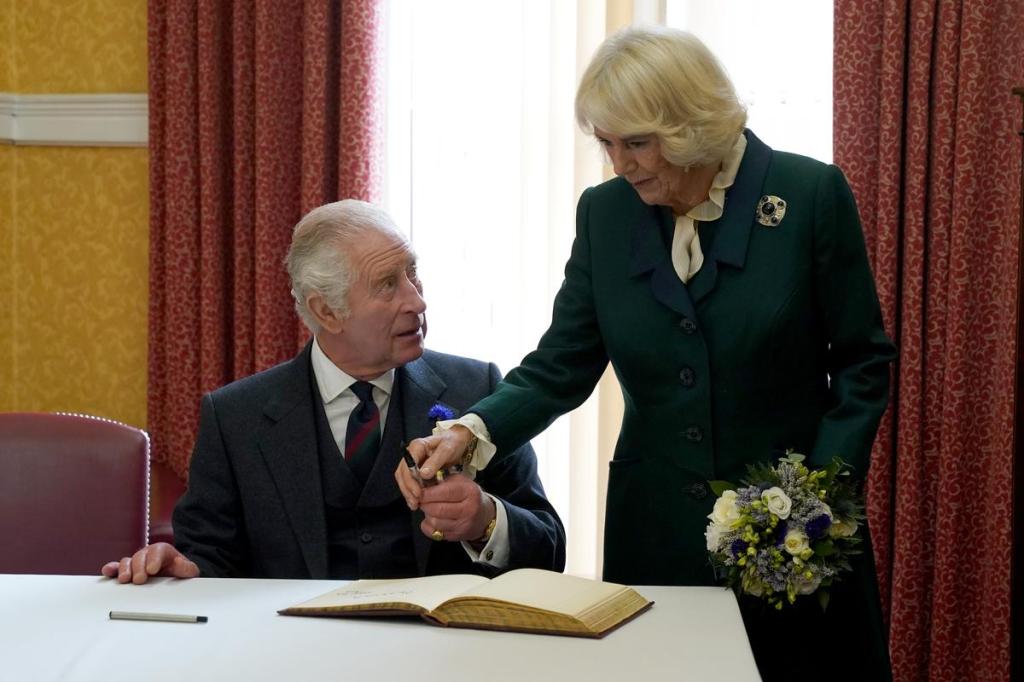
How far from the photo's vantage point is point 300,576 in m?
2.46

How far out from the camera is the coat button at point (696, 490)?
2176 mm

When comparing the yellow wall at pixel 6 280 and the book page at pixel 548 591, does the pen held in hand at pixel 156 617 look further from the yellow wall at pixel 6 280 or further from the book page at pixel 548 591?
the yellow wall at pixel 6 280

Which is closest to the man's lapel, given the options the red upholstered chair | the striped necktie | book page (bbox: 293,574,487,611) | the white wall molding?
book page (bbox: 293,574,487,611)

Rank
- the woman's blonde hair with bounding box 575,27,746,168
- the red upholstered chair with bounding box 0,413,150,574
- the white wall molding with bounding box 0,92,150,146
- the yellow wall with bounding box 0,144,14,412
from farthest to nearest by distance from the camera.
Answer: the yellow wall with bounding box 0,144,14,412
the white wall molding with bounding box 0,92,150,146
the red upholstered chair with bounding box 0,413,150,574
the woman's blonde hair with bounding box 575,27,746,168

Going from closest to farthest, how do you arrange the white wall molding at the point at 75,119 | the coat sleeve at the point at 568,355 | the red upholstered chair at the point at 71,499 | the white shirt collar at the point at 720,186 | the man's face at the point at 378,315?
the white shirt collar at the point at 720,186 → the coat sleeve at the point at 568,355 → the man's face at the point at 378,315 → the red upholstered chair at the point at 71,499 → the white wall molding at the point at 75,119

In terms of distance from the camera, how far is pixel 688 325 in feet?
7.02

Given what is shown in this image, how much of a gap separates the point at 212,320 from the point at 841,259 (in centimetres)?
246

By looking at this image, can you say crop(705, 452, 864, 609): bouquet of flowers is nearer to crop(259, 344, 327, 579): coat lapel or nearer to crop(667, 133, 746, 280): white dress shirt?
crop(667, 133, 746, 280): white dress shirt

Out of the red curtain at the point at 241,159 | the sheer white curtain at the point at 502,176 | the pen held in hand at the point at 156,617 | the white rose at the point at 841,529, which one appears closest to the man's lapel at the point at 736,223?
the white rose at the point at 841,529

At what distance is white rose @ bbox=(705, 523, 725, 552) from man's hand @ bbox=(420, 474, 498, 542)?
0.46 meters

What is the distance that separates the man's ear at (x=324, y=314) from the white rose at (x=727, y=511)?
3.17 ft

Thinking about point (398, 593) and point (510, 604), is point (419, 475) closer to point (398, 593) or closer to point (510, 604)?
point (398, 593)

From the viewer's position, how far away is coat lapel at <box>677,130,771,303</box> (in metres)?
2.12

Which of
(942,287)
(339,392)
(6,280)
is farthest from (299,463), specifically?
(6,280)
